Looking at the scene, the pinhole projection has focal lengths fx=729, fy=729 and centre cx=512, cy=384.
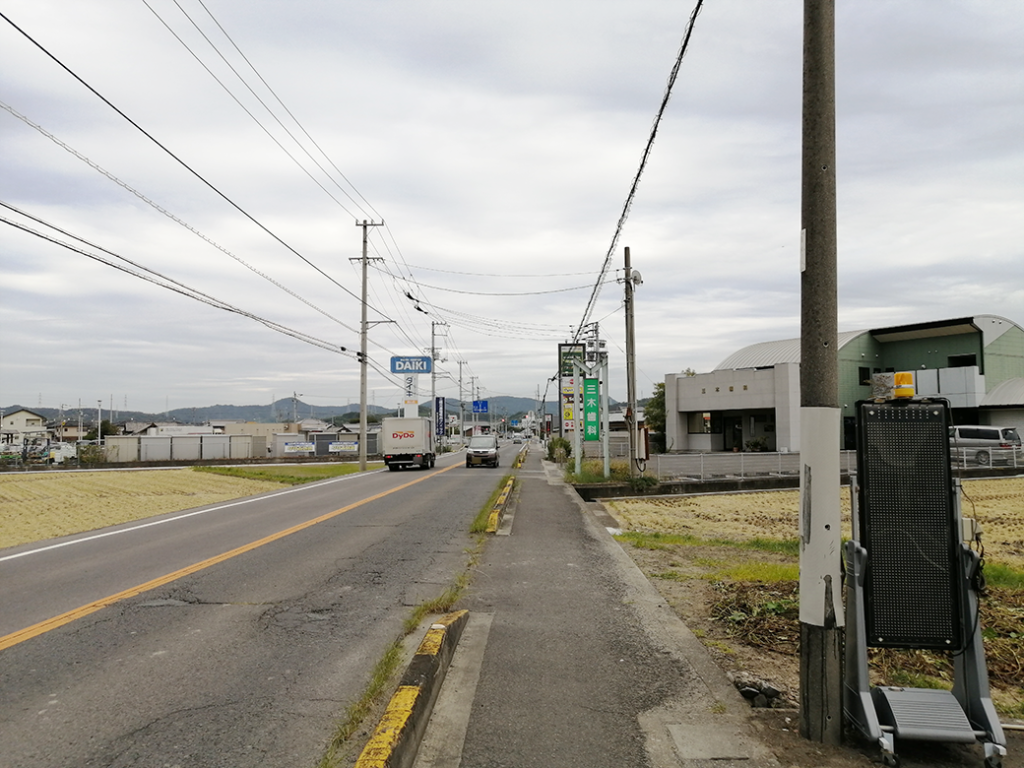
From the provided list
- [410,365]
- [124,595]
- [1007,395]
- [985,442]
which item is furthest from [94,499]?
[1007,395]

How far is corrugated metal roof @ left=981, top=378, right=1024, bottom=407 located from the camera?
44.9 m

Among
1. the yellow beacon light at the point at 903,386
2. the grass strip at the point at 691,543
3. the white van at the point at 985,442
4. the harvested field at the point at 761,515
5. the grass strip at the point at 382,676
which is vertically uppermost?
the yellow beacon light at the point at 903,386

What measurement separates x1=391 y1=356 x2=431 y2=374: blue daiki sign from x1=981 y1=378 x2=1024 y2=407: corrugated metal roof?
137 ft

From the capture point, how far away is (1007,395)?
45.6m

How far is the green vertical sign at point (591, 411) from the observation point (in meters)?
32.1

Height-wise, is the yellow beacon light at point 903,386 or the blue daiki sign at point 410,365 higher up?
the blue daiki sign at point 410,365

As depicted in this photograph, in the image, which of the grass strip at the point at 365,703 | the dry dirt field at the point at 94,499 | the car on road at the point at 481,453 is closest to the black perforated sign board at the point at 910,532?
the grass strip at the point at 365,703

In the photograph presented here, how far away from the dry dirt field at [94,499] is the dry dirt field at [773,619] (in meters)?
11.1

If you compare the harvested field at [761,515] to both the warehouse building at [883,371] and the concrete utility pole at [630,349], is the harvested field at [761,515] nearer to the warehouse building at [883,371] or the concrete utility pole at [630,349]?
the concrete utility pole at [630,349]

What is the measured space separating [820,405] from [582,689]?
2516 mm

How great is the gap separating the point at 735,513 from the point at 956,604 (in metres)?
17.1

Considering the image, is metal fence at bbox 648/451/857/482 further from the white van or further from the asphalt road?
the asphalt road

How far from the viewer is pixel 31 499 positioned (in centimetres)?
2348

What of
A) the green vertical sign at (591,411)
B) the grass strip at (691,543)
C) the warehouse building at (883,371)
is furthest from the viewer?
the warehouse building at (883,371)
